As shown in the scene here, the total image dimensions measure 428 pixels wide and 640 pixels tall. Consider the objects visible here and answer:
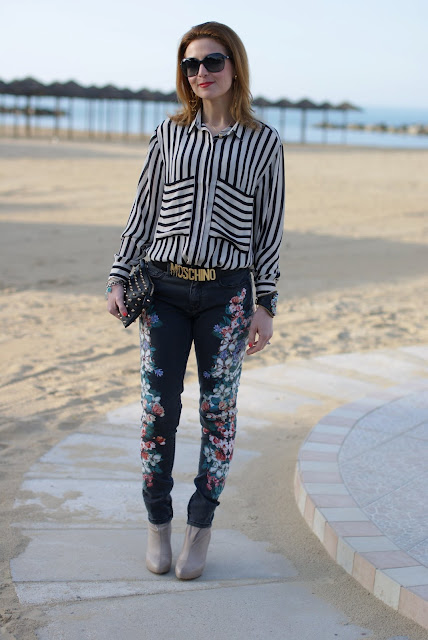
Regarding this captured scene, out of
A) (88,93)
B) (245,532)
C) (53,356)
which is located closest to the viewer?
(245,532)

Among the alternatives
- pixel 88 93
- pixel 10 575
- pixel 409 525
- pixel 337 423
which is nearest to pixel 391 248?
pixel 337 423

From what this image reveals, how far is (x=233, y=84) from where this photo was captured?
2451mm

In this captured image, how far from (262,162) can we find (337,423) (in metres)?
1.83

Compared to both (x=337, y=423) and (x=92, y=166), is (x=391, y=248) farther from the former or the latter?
(x=92, y=166)

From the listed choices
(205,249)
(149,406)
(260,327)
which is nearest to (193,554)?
(149,406)

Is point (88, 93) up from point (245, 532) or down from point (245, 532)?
up

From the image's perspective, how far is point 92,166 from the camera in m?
23.1

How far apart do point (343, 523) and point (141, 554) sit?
2.47 ft

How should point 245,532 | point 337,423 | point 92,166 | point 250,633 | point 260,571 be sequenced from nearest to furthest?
point 250,633 < point 260,571 < point 245,532 < point 337,423 < point 92,166

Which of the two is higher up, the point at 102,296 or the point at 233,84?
the point at 233,84

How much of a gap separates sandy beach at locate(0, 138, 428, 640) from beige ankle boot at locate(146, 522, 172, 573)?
48 cm

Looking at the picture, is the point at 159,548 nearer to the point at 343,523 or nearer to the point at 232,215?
the point at 343,523

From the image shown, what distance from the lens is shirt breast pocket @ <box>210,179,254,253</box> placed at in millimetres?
2408

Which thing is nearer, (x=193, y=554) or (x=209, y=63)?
(x=209, y=63)
